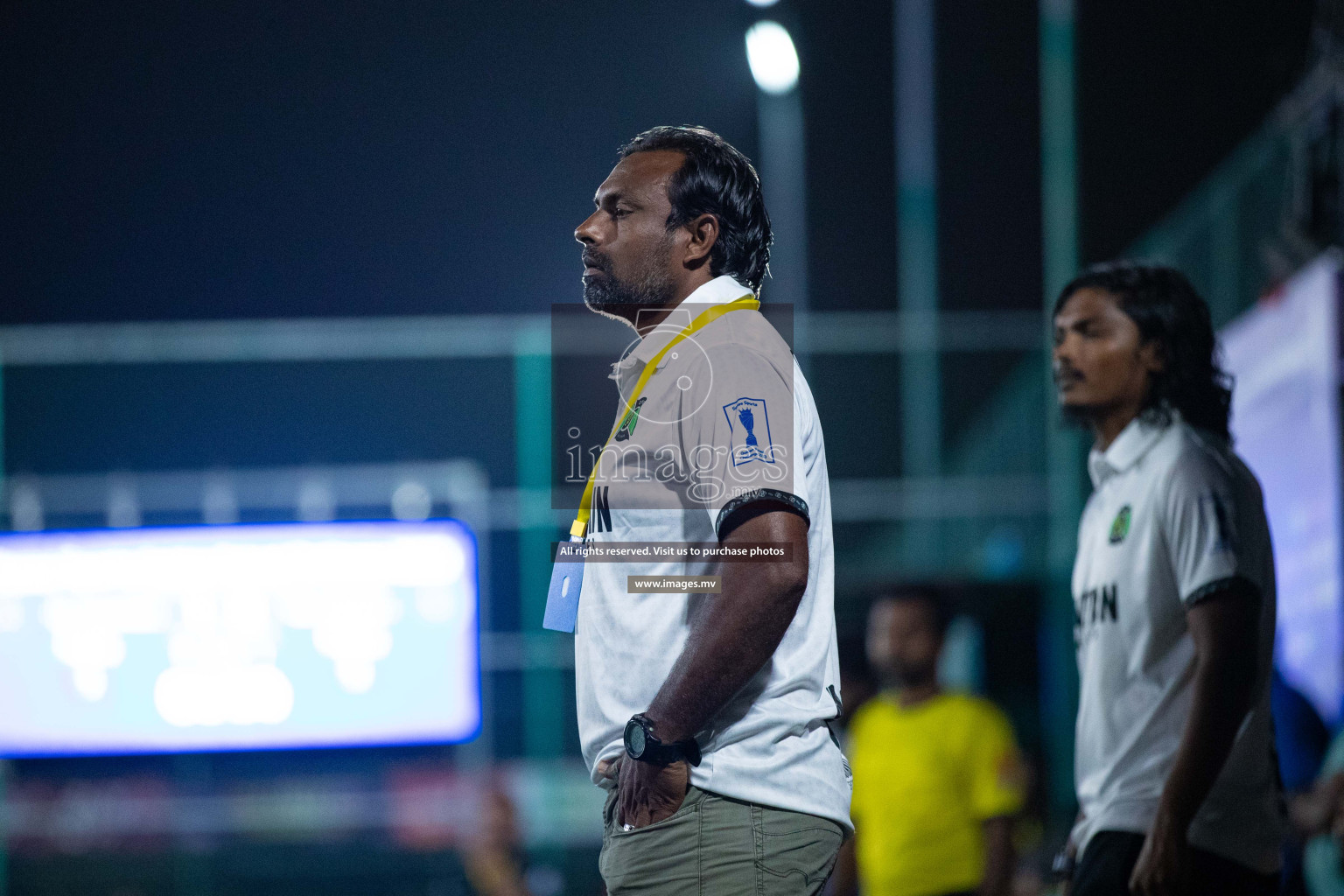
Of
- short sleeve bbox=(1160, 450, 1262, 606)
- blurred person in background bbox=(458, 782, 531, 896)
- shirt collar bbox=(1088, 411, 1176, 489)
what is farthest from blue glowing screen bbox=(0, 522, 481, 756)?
short sleeve bbox=(1160, 450, 1262, 606)

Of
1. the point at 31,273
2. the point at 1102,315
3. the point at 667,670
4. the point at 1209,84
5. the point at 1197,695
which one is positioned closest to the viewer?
the point at 667,670

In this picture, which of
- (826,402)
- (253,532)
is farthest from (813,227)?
(253,532)

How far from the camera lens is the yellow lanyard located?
1.74 meters

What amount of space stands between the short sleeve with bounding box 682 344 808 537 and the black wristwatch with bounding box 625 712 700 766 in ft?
0.86

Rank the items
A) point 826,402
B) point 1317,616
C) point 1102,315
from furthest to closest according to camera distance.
A: point 826,402 → point 1317,616 → point 1102,315

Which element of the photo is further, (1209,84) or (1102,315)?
(1209,84)

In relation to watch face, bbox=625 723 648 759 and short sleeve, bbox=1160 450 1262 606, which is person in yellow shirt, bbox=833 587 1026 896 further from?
watch face, bbox=625 723 648 759

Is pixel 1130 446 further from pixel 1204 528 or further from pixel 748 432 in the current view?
pixel 748 432

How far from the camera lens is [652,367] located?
5.73 ft

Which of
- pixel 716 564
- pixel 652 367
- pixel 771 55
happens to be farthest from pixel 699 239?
pixel 771 55

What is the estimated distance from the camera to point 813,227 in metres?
7.38

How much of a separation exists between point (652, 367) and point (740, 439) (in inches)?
8.2

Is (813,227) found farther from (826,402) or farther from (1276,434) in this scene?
(1276,434)

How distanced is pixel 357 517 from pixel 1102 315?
14.8 ft
